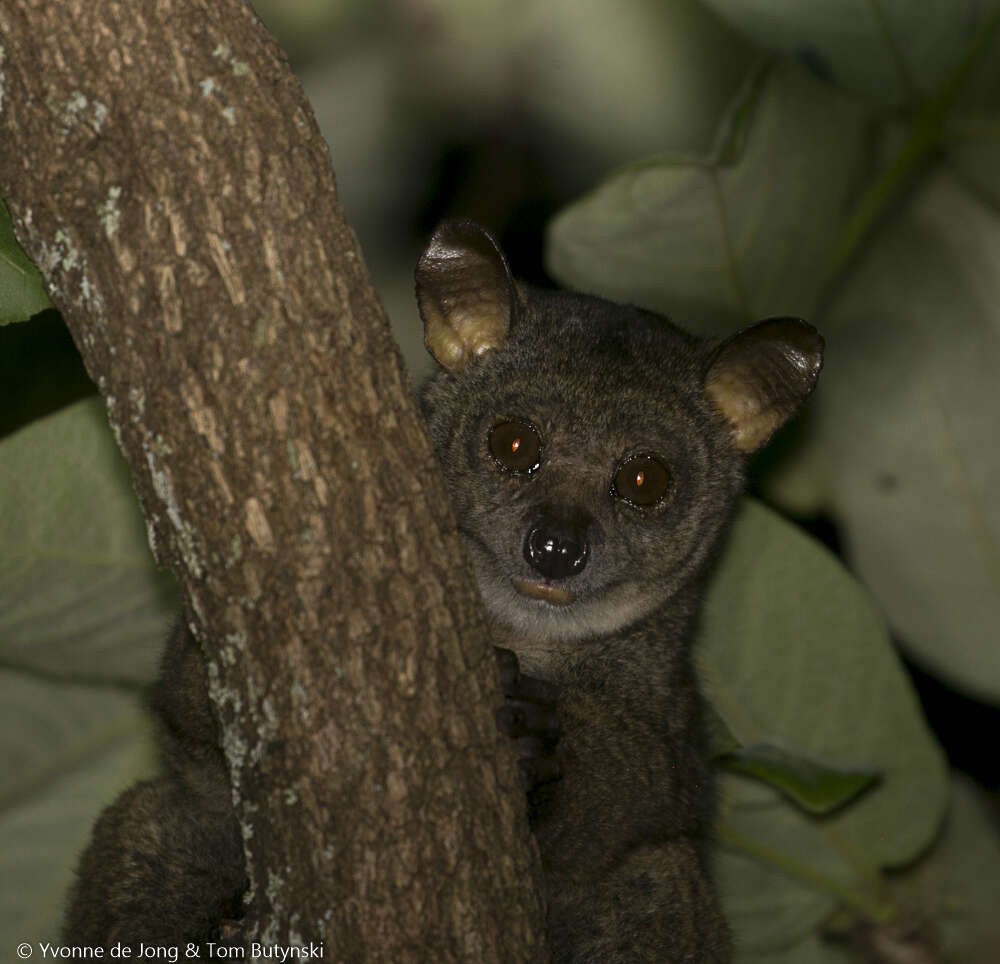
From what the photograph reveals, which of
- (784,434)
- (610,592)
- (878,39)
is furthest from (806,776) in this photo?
(878,39)

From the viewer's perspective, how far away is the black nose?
9.17 feet

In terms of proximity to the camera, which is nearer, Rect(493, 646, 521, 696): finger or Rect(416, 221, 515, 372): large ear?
Rect(493, 646, 521, 696): finger

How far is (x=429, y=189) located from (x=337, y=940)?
2.66 meters

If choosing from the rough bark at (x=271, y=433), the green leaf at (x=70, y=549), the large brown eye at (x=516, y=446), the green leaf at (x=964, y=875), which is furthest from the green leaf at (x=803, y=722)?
the rough bark at (x=271, y=433)

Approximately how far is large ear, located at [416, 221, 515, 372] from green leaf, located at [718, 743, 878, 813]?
1.10m

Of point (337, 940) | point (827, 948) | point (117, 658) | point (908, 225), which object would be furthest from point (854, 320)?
point (337, 940)

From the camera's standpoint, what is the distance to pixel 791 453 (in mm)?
3912

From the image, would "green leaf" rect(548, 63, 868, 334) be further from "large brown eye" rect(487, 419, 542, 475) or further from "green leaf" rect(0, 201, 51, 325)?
"green leaf" rect(0, 201, 51, 325)

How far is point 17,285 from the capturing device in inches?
93.1

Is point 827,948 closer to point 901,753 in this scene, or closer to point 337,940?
point 901,753

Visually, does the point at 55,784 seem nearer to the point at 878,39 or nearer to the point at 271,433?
the point at 271,433

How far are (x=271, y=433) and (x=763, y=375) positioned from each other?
1.52 m

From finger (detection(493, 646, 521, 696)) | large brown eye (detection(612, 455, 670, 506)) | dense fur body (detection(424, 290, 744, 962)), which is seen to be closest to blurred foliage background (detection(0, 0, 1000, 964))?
dense fur body (detection(424, 290, 744, 962))

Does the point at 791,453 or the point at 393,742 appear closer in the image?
the point at 393,742
